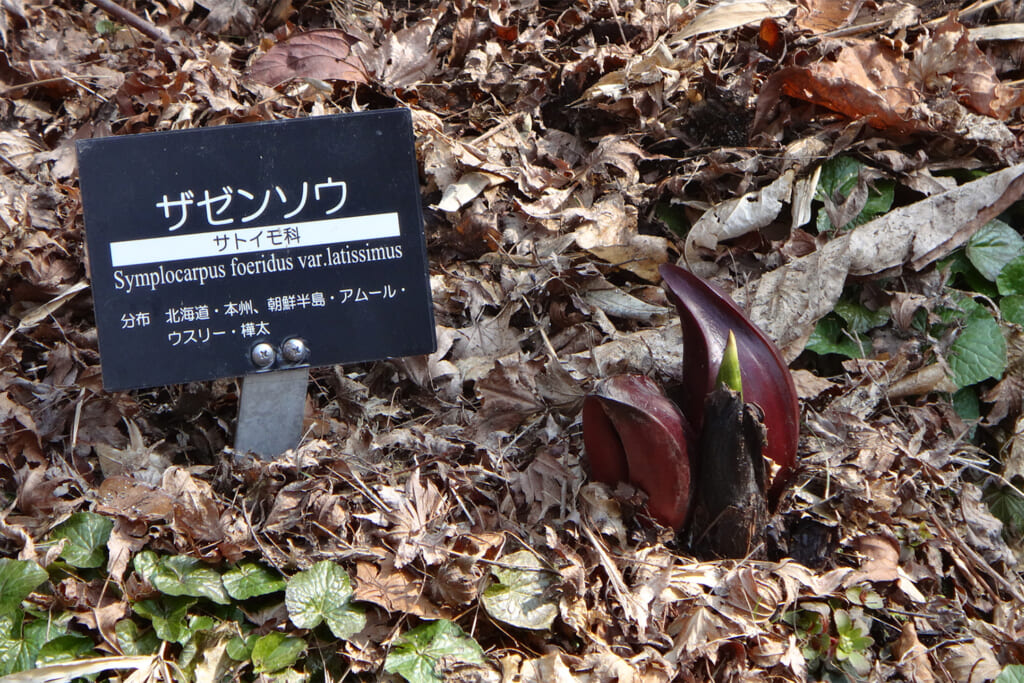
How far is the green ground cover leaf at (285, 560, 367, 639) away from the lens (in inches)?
57.7

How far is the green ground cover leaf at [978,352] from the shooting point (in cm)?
200

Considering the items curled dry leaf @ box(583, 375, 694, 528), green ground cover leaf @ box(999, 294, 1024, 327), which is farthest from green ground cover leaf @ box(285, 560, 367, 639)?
green ground cover leaf @ box(999, 294, 1024, 327)

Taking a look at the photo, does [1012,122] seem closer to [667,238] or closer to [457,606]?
[667,238]

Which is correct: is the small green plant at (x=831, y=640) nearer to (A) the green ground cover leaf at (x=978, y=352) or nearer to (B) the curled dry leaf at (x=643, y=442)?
(B) the curled dry leaf at (x=643, y=442)

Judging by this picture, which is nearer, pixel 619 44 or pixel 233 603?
pixel 233 603

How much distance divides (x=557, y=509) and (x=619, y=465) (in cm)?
20

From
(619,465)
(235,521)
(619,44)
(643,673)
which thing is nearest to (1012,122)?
(619,44)

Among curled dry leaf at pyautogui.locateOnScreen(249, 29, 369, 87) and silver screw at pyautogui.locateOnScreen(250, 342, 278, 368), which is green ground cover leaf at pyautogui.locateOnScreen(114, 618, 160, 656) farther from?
curled dry leaf at pyautogui.locateOnScreen(249, 29, 369, 87)

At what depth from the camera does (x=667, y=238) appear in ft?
7.55

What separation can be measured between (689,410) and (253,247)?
0.90m

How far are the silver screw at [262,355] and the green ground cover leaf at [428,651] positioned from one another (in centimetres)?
59

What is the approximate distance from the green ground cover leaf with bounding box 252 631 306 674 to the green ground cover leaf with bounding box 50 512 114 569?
1.17 feet

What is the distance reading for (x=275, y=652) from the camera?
147 cm

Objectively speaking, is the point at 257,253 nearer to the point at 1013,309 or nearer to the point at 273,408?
the point at 273,408
